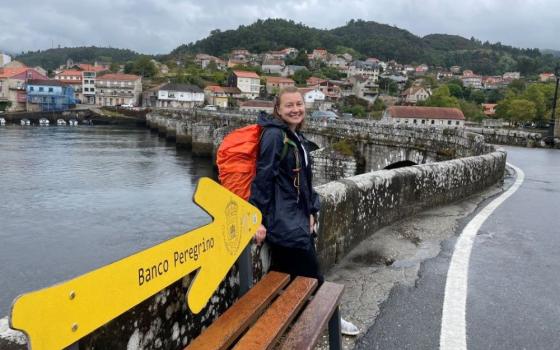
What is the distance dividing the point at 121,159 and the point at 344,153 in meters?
23.1

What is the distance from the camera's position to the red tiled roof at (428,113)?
68500 mm

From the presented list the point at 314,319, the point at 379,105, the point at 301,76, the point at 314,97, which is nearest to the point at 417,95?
the point at 379,105

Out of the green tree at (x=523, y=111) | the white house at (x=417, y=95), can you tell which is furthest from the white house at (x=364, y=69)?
the green tree at (x=523, y=111)

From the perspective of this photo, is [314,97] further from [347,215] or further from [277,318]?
[277,318]

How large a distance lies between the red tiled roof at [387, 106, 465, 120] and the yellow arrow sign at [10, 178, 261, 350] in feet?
225

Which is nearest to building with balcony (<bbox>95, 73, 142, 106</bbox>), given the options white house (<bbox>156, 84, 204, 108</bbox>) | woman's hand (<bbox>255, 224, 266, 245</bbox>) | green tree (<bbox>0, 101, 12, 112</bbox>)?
white house (<bbox>156, 84, 204, 108</bbox>)

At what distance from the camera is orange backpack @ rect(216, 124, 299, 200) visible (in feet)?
11.0

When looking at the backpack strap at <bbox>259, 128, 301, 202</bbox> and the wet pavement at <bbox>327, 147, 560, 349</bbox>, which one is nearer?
the backpack strap at <bbox>259, 128, 301, 202</bbox>

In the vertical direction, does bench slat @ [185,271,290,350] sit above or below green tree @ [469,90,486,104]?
below

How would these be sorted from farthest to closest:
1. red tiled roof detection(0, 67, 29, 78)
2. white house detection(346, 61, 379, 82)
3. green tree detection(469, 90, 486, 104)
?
white house detection(346, 61, 379, 82)
green tree detection(469, 90, 486, 104)
red tiled roof detection(0, 67, 29, 78)

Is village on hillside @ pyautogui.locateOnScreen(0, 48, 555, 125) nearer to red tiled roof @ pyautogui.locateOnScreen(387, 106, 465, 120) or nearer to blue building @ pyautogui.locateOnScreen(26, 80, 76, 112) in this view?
blue building @ pyautogui.locateOnScreen(26, 80, 76, 112)

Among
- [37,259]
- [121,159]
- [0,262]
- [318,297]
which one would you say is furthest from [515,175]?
[121,159]

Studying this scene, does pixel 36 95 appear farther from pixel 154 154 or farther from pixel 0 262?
pixel 0 262

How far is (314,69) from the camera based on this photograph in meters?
192
